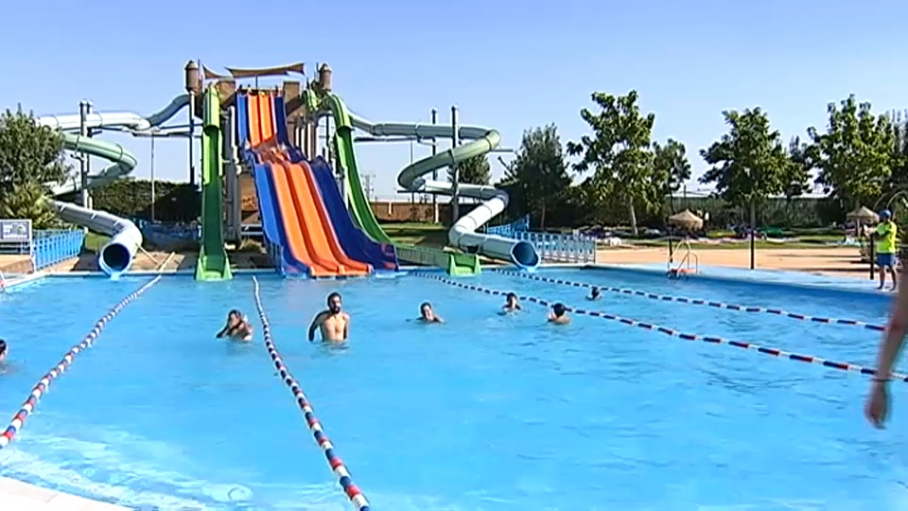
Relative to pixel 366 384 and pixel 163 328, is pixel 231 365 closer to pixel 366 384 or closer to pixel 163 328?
pixel 366 384

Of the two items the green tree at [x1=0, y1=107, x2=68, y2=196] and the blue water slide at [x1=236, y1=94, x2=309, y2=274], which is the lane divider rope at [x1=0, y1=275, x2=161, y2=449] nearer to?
the blue water slide at [x1=236, y1=94, x2=309, y2=274]

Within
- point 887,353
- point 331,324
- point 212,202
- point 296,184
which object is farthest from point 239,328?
point 296,184

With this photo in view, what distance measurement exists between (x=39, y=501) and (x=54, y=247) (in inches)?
772

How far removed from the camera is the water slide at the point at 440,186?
2297cm

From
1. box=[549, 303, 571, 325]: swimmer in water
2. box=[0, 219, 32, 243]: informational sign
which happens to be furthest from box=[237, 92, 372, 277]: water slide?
box=[549, 303, 571, 325]: swimmer in water

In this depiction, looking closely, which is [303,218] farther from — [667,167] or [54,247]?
[667,167]

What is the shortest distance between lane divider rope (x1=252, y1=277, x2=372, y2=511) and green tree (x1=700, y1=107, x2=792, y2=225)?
27607mm

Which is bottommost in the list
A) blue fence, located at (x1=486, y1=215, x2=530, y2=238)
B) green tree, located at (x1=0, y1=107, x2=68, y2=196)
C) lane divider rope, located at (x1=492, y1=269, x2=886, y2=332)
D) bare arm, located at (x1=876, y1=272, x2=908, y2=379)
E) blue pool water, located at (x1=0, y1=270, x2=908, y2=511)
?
blue pool water, located at (x1=0, y1=270, x2=908, y2=511)

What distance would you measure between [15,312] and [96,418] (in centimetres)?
778

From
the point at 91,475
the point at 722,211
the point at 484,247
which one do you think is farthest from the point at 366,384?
the point at 722,211

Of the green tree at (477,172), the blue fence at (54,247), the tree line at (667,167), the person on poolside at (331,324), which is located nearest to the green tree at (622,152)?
the tree line at (667,167)

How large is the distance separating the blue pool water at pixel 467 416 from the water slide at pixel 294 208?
6630mm

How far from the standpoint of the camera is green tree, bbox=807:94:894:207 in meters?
40.2

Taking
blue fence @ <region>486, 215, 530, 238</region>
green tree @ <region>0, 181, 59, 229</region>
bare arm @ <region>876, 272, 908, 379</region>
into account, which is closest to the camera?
bare arm @ <region>876, 272, 908, 379</region>
